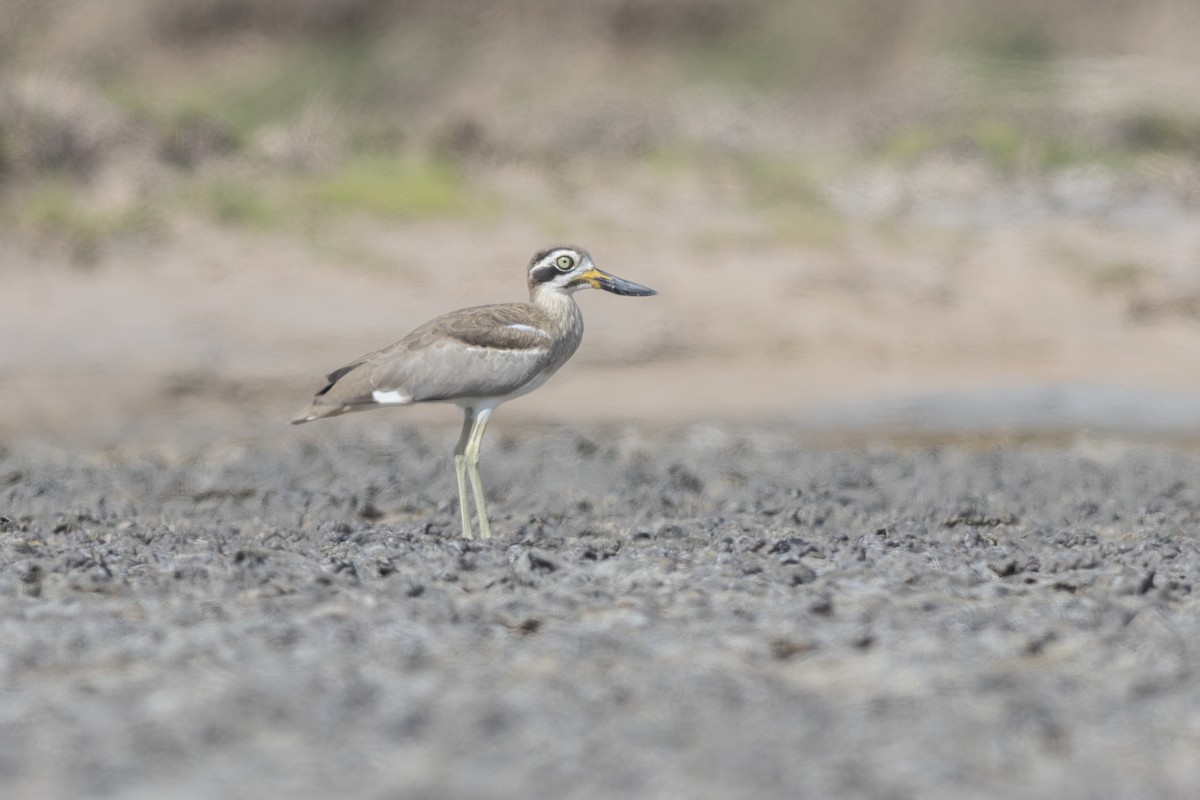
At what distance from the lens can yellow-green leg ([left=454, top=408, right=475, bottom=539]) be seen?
903 centimetres

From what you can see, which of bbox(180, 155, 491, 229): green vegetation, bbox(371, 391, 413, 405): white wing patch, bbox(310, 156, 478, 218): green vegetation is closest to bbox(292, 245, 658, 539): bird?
bbox(371, 391, 413, 405): white wing patch

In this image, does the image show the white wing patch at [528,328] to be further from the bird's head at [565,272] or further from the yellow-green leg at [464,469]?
the yellow-green leg at [464,469]

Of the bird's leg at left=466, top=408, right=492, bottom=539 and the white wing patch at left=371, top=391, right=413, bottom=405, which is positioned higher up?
the white wing patch at left=371, top=391, right=413, bottom=405

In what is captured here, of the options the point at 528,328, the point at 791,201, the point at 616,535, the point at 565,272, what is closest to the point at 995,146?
the point at 791,201

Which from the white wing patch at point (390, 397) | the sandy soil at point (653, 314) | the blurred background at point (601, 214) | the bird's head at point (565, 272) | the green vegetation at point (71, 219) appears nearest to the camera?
the white wing patch at point (390, 397)

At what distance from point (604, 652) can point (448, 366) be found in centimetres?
348

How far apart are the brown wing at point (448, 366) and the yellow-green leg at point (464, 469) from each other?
0.44 metres

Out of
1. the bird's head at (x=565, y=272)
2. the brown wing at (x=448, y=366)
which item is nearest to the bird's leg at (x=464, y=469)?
the brown wing at (x=448, y=366)

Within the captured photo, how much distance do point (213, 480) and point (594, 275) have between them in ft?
9.32

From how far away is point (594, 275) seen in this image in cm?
971

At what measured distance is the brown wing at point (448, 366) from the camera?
29.6ft

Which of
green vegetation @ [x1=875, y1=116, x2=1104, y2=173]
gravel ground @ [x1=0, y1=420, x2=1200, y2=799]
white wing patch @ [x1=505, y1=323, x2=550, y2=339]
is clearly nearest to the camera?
gravel ground @ [x1=0, y1=420, x2=1200, y2=799]

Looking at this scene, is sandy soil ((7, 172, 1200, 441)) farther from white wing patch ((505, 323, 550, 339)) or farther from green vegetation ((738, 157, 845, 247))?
white wing patch ((505, 323, 550, 339))

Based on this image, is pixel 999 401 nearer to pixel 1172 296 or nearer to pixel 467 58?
pixel 1172 296
